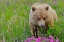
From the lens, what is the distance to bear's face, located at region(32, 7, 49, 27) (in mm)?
6359

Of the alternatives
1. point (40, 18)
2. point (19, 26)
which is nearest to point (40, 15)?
point (40, 18)

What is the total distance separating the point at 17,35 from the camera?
652 centimetres

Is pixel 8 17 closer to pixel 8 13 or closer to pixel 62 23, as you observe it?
pixel 8 13

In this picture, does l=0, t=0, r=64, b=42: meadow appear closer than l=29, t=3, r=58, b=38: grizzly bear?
Yes

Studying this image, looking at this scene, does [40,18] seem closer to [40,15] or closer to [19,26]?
[40,15]

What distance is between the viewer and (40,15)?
6363 mm

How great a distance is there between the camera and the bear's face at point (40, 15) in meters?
6.36

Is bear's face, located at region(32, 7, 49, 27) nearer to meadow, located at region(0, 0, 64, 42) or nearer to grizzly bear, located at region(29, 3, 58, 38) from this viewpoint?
grizzly bear, located at region(29, 3, 58, 38)

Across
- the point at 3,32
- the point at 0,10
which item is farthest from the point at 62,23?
the point at 0,10

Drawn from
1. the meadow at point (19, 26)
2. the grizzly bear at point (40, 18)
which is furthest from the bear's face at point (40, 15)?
the meadow at point (19, 26)

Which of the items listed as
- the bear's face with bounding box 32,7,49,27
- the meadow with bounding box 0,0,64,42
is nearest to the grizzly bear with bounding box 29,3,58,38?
the bear's face with bounding box 32,7,49,27

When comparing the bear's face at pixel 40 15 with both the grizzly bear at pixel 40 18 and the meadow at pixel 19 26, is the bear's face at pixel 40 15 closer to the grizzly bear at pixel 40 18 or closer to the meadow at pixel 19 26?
the grizzly bear at pixel 40 18

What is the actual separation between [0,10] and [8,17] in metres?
1.23

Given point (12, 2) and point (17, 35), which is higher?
point (12, 2)
